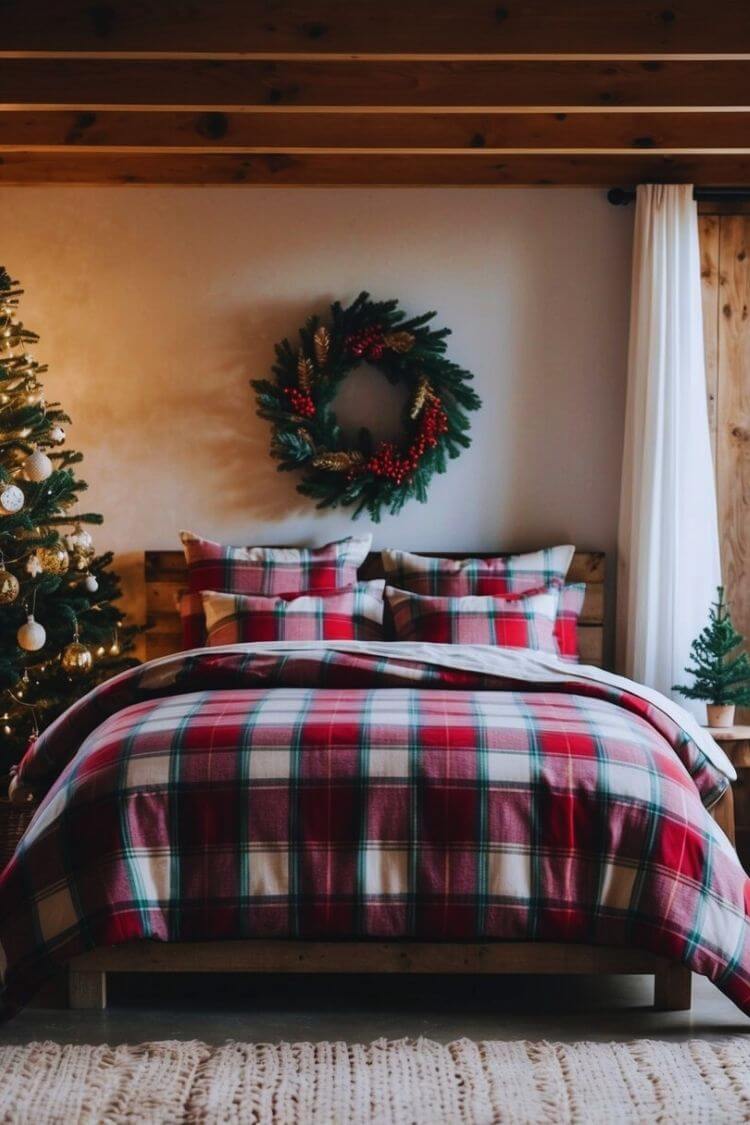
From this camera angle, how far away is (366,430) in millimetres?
4598

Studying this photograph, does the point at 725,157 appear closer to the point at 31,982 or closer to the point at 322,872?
the point at 322,872

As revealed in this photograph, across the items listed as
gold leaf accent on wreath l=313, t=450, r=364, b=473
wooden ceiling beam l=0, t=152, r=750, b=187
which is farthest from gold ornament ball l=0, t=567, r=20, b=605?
wooden ceiling beam l=0, t=152, r=750, b=187

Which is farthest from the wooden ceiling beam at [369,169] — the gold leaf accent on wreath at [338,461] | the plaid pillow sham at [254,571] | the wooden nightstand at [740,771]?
the wooden nightstand at [740,771]

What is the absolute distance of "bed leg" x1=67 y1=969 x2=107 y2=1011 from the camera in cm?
261

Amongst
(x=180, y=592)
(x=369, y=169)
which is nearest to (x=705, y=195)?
(x=369, y=169)

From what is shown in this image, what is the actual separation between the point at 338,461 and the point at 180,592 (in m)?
0.80

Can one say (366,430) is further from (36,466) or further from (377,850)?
(377,850)

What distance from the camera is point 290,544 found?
15.4 feet

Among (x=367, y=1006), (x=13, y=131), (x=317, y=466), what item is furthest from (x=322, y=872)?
(x=13, y=131)

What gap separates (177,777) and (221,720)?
0.60ft

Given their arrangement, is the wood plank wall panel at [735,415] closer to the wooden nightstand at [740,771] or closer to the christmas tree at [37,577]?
the wooden nightstand at [740,771]

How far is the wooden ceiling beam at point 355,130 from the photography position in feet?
13.6
